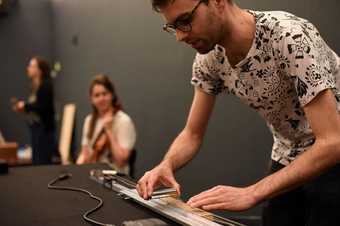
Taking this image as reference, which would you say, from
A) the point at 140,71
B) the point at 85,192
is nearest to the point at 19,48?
the point at 140,71

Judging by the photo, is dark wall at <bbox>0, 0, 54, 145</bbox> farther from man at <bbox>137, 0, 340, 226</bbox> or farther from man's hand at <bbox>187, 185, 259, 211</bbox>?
man's hand at <bbox>187, 185, 259, 211</bbox>

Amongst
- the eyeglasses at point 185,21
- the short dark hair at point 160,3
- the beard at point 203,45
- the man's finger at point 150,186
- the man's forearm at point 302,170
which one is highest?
the short dark hair at point 160,3

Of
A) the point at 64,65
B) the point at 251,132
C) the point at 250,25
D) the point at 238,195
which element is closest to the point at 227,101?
the point at 251,132

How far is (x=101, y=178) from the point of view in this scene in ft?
5.77

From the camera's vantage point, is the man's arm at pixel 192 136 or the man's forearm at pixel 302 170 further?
the man's arm at pixel 192 136

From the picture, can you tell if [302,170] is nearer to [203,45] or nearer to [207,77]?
[203,45]

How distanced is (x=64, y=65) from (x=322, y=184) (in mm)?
5091

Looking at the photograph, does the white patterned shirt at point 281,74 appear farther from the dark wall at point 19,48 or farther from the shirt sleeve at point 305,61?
the dark wall at point 19,48

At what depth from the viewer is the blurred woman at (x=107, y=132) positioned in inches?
121

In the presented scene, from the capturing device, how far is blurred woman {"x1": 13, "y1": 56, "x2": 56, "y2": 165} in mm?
4797

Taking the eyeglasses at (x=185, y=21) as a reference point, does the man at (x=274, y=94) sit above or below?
below

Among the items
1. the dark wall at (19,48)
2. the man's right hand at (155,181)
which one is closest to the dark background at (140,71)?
the dark wall at (19,48)

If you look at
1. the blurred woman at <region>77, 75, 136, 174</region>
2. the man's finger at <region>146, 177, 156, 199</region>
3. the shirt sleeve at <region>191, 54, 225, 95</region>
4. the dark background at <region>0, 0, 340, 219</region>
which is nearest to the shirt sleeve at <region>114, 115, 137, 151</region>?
the blurred woman at <region>77, 75, 136, 174</region>

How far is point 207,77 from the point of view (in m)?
1.60
